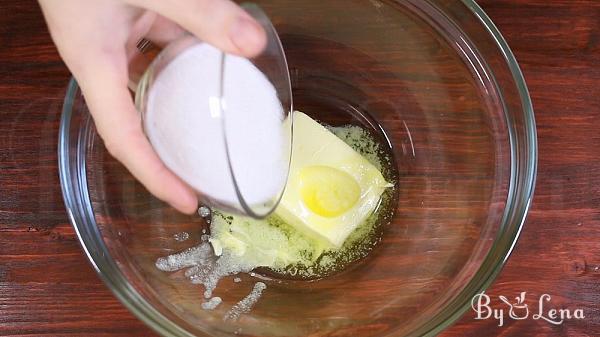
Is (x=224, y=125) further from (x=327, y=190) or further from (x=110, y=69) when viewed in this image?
(x=327, y=190)

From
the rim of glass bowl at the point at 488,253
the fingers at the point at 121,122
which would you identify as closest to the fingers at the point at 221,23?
the fingers at the point at 121,122

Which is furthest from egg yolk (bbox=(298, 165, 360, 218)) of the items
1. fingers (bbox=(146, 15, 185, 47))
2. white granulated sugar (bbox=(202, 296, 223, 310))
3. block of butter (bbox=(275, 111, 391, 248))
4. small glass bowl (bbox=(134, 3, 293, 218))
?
fingers (bbox=(146, 15, 185, 47))

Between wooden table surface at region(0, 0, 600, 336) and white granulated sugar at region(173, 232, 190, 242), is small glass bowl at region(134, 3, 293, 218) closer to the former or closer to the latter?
white granulated sugar at region(173, 232, 190, 242)

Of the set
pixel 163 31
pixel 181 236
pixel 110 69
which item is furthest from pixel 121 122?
pixel 181 236

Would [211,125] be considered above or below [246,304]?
above

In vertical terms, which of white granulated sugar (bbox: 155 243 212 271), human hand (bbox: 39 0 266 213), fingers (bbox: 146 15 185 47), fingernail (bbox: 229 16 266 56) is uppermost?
fingernail (bbox: 229 16 266 56)

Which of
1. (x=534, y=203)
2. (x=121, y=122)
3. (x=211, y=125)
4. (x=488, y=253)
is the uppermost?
(x=534, y=203)

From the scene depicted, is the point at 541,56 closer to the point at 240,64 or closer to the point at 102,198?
the point at 240,64
